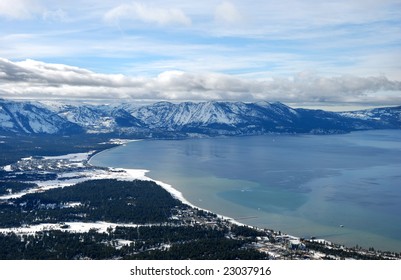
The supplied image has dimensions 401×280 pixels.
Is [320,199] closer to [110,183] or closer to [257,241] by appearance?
[257,241]

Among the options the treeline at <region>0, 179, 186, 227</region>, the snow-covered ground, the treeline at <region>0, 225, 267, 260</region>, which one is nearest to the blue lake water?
the snow-covered ground

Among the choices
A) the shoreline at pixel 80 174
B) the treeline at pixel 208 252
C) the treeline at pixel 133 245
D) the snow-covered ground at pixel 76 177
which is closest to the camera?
the treeline at pixel 208 252

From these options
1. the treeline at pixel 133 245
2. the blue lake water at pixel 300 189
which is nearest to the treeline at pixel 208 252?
the treeline at pixel 133 245

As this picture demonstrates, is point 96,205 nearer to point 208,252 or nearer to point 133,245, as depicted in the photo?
point 133,245

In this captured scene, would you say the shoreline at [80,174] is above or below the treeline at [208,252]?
below

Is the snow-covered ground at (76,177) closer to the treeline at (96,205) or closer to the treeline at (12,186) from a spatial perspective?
the treeline at (12,186)

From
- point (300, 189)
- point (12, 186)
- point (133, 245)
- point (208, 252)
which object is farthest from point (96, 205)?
point (300, 189)
